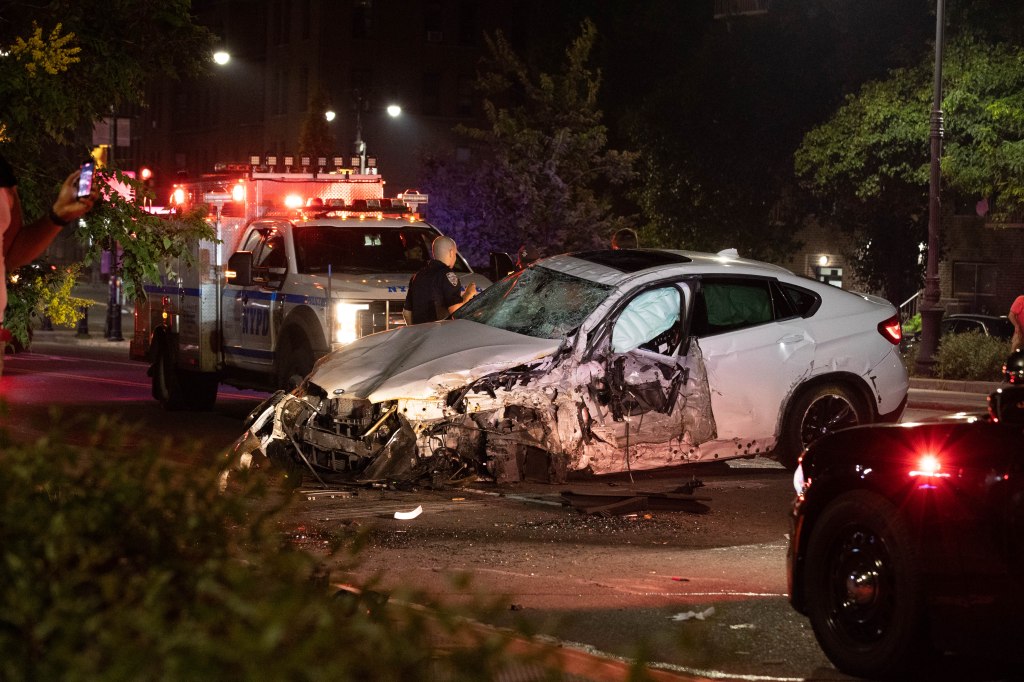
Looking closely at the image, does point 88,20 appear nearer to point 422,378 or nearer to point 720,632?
point 422,378

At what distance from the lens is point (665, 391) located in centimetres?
1138

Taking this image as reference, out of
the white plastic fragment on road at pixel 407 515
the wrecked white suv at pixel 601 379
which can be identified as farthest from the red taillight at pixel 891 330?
the white plastic fragment on road at pixel 407 515

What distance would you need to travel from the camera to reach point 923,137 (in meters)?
32.9

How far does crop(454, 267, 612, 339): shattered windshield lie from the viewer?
37.6ft

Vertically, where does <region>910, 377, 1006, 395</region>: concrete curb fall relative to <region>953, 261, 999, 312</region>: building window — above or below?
below

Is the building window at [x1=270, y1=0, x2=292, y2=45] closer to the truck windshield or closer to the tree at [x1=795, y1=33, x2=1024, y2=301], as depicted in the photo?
the tree at [x1=795, y1=33, x2=1024, y2=301]

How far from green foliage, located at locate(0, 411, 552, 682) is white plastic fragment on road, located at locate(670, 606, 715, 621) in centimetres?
271

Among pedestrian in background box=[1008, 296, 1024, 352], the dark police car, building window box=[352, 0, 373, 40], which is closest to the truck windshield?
pedestrian in background box=[1008, 296, 1024, 352]

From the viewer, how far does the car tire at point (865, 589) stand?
6145mm

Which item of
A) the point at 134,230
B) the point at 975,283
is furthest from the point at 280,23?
the point at 134,230

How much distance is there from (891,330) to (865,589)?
255 inches

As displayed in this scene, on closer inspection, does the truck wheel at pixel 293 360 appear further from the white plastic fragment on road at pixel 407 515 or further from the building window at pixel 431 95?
the building window at pixel 431 95

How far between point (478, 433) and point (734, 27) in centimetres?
3269

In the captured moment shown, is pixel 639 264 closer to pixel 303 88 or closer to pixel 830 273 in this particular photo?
pixel 830 273
